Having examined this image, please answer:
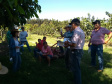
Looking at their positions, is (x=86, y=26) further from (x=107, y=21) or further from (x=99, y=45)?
(x=99, y=45)

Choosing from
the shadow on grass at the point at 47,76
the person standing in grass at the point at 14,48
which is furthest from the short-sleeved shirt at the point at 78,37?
the person standing in grass at the point at 14,48

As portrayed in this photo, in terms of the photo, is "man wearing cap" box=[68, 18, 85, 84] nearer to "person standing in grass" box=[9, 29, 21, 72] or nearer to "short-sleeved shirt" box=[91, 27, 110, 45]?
"short-sleeved shirt" box=[91, 27, 110, 45]

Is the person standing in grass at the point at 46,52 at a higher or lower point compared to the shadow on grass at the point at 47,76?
higher

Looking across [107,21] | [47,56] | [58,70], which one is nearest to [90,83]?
[58,70]

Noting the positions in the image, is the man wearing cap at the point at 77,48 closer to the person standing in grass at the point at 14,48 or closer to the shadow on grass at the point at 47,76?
the shadow on grass at the point at 47,76

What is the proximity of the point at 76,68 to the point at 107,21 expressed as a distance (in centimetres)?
1275

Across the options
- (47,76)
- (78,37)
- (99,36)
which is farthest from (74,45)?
(99,36)

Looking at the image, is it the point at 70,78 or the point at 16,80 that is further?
the point at 70,78

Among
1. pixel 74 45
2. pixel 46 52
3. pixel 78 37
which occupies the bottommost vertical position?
pixel 46 52

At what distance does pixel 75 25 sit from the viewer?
3.25 metres

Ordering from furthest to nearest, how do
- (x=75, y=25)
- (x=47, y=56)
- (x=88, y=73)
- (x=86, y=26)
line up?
(x=86, y=26) < (x=47, y=56) < (x=88, y=73) < (x=75, y=25)

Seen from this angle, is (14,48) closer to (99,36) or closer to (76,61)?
(76,61)

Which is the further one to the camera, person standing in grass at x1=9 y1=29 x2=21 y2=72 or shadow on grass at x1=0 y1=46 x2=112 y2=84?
person standing in grass at x1=9 y1=29 x2=21 y2=72

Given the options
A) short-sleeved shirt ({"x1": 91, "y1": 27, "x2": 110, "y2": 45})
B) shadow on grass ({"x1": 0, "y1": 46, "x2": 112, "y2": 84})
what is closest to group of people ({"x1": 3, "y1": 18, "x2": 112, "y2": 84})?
short-sleeved shirt ({"x1": 91, "y1": 27, "x2": 110, "y2": 45})
